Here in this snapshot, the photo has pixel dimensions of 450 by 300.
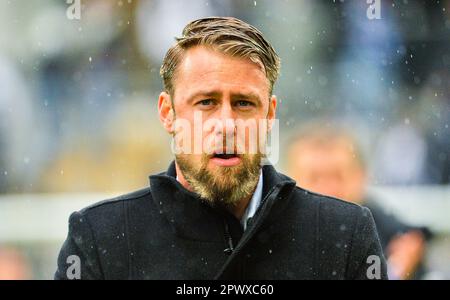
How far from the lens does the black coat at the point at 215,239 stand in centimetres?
204

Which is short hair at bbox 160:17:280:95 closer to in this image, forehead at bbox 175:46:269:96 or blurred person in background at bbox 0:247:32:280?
forehead at bbox 175:46:269:96

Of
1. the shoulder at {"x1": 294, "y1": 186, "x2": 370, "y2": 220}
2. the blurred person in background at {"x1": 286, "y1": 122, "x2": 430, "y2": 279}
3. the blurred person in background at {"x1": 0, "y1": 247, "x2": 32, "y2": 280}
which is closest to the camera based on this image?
the shoulder at {"x1": 294, "y1": 186, "x2": 370, "y2": 220}

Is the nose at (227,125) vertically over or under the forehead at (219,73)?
under

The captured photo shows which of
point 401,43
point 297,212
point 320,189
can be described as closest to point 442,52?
point 401,43

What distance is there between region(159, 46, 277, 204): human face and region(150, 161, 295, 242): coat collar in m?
0.04

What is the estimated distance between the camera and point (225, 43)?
6.92ft

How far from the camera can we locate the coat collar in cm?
207

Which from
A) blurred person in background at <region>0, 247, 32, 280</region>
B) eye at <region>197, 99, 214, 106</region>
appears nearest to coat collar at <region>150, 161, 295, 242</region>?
eye at <region>197, 99, 214, 106</region>

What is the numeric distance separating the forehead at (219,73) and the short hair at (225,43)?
0.02 metres

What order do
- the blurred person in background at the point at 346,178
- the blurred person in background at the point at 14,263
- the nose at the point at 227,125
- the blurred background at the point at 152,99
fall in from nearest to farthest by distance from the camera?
the nose at the point at 227,125, the blurred person in background at the point at 346,178, the blurred person in background at the point at 14,263, the blurred background at the point at 152,99

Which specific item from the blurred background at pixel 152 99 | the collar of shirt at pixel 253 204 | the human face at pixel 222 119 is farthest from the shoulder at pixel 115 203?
the blurred background at pixel 152 99

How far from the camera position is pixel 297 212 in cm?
214

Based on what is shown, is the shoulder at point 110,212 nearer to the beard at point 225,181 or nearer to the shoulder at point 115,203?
the shoulder at point 115,203

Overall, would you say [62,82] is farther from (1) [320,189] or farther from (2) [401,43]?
(2) [401,43]
